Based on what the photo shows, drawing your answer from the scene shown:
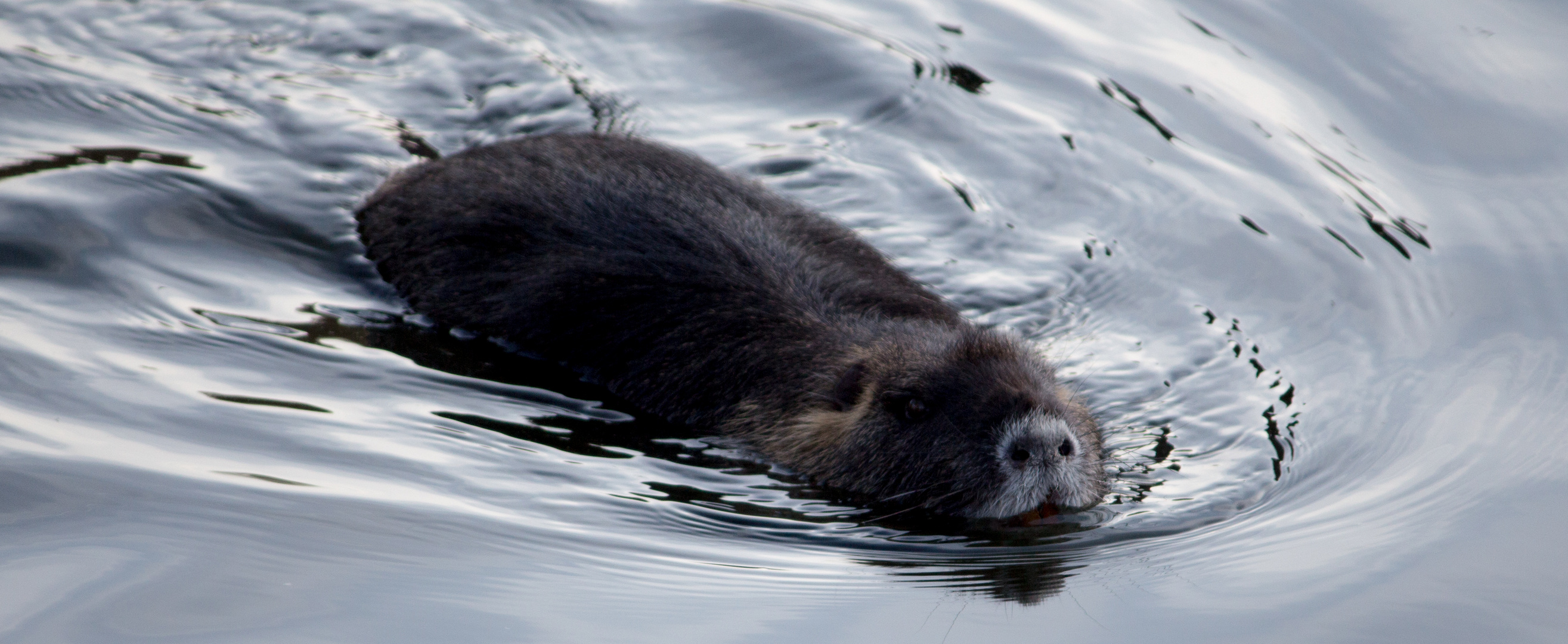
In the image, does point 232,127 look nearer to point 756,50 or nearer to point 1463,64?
point 756,50

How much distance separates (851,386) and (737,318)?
0.61 metres

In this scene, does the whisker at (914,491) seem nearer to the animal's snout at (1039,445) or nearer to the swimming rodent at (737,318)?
the swimming rodent at (737,318)

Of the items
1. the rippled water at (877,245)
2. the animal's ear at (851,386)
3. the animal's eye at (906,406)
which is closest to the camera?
the rippled water at (877,245)

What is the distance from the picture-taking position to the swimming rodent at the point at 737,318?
15.8 feet

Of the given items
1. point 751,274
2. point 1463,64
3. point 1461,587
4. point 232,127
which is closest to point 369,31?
point 232,127

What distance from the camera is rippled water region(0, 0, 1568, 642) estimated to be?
4148 millimetres

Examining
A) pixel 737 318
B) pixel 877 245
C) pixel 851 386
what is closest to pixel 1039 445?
pixel 851 386

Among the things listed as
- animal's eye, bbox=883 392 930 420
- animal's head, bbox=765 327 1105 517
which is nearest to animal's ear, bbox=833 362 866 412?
animal's head, bbox=765 327 1105 517

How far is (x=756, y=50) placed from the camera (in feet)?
30.1

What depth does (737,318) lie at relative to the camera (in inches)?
222

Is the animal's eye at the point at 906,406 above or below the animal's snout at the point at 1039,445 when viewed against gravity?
above

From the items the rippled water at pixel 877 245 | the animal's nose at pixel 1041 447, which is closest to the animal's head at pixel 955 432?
the animal's nose at pixel 1041 447

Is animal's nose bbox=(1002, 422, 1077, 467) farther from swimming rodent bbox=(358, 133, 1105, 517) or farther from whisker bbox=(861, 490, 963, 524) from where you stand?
whisker bbox=(861, 490, 963, 524)

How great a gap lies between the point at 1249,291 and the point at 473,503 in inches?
143
